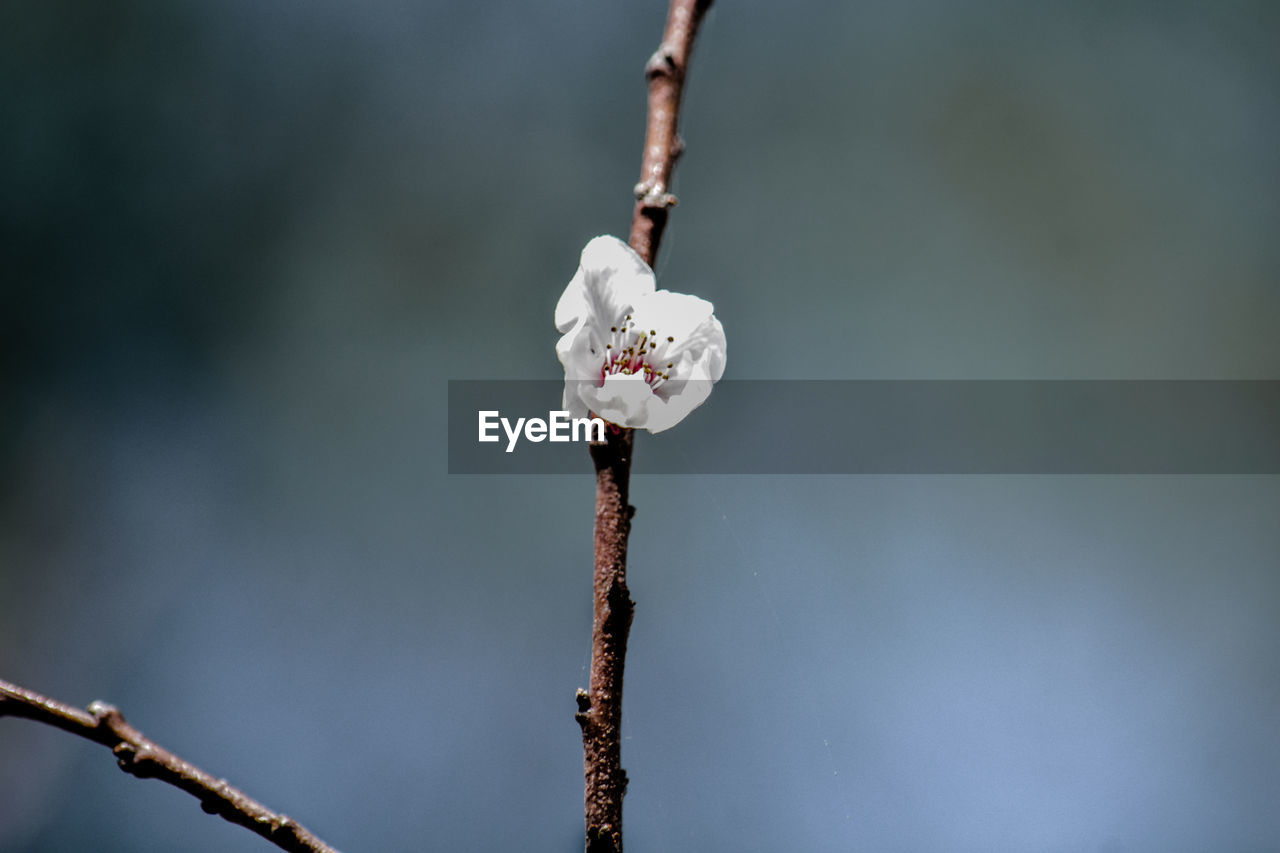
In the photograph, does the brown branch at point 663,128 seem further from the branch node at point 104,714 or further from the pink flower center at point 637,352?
the branch node at point 104,714

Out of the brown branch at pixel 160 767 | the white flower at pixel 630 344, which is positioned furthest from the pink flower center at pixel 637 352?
the brown branch at pixel 160 767

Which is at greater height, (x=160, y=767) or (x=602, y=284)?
(x=602, y=284)

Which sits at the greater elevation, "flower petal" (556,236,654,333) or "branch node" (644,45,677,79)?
"branch node" (644,45,677,79)

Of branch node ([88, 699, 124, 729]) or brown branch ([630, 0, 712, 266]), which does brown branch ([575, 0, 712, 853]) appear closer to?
Answer: brown branch ([630, 0, 712, 266])

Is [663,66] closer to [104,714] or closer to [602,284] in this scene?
[602,284]

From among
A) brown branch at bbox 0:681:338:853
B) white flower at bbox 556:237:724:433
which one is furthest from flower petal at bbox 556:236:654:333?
brown branch at bbox 0:681:338:853

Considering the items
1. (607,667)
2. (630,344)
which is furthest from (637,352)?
(607,667)

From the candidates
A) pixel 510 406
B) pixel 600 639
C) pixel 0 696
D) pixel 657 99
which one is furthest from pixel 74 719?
pixel 510 406
